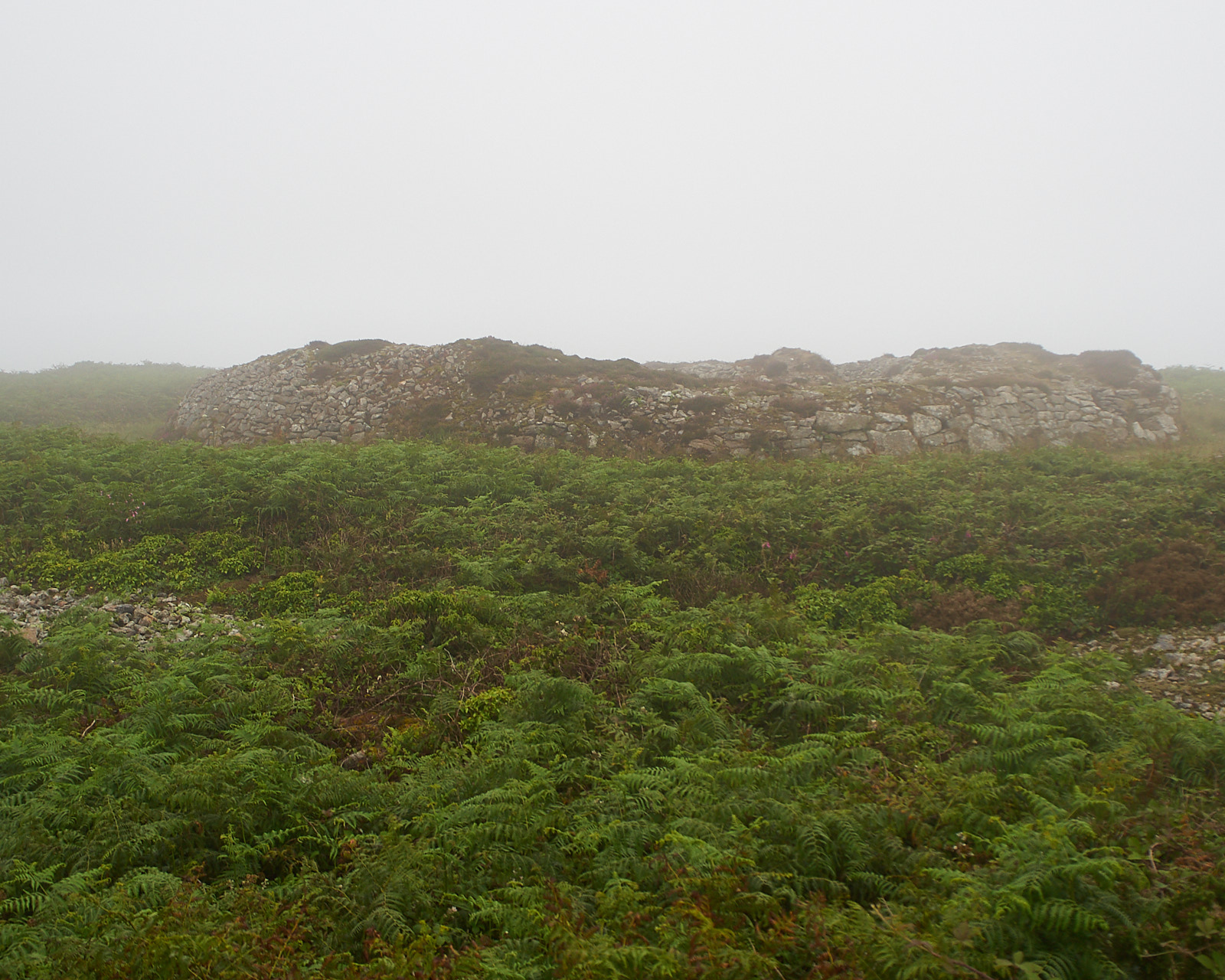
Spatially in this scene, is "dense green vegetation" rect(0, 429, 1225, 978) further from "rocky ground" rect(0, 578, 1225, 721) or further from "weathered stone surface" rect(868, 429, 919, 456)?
"weathered stone surface" rect(868, 429, 919, 456)

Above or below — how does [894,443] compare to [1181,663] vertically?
above

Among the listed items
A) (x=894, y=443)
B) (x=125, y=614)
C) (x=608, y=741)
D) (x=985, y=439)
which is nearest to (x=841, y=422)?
(x=894, y=443)

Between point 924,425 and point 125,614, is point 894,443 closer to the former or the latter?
point 924,425

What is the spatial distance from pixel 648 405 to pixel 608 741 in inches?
694

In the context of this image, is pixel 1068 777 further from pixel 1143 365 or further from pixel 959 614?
pixel 1143 365

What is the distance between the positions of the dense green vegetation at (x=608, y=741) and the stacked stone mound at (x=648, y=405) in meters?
8.80

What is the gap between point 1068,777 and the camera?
4797 mm

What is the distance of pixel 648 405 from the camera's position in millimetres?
22609

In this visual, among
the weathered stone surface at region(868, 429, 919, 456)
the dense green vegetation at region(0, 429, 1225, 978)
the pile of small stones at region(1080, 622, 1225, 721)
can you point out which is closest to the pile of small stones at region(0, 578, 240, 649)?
the dense green vegetation at region(0, 429, 1225, 978)

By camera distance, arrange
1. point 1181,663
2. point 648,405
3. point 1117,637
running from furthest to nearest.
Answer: point 648,405
point 1117,637
point 1181,663

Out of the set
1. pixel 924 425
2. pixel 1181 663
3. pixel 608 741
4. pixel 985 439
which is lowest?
pixel 1181 663

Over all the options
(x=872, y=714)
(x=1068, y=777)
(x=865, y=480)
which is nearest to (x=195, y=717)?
(x=872, y=714)

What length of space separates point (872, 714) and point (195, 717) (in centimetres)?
669

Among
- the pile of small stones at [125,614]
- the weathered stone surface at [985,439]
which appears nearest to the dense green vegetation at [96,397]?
the pile of small stones at [125,614]
